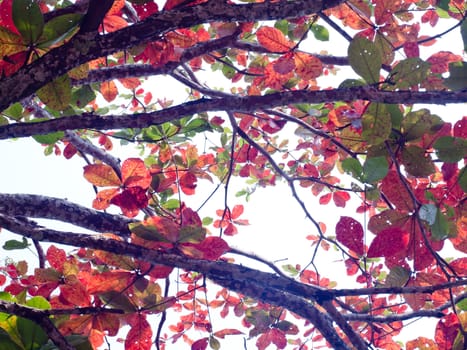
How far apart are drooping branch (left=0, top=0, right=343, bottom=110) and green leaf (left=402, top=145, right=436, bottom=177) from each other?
0.45 metres

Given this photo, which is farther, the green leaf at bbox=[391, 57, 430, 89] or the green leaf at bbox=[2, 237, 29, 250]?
the green leaf at bbox=[2, 237, 29, 250]

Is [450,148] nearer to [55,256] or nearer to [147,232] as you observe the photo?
[147,232]

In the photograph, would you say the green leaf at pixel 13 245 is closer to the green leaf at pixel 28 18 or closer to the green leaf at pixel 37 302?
the green leaf at pixel 37 302

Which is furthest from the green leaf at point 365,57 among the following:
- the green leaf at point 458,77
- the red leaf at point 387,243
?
the red leaf at point 387,243

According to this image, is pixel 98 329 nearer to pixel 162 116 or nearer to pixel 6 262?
pixel 162 116

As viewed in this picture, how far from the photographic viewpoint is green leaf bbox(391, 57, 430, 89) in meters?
1.06

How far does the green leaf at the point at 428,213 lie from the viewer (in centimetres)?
102

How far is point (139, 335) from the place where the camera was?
125 centimetres

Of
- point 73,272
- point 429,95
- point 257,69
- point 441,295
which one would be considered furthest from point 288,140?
point 429,95

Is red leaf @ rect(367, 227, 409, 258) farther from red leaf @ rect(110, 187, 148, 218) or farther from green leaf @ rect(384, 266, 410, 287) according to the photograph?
red leaf @ rect(110, 187, 148, 218)

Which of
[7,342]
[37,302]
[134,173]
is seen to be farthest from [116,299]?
[134,173]

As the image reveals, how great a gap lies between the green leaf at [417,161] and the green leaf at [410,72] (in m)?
0.17

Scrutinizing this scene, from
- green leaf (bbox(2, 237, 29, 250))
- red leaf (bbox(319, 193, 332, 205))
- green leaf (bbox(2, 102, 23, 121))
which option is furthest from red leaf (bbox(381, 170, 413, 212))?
green leaf (bbox(2, 237, 29, 250))

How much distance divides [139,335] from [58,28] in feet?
2.74
